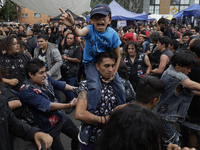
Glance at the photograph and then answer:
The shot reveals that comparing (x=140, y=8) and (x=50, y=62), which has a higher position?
(x=140, y=8)

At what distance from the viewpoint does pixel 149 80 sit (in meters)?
2.21

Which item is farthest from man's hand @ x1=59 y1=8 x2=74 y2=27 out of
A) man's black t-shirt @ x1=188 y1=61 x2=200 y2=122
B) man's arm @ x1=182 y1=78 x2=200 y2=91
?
man's black t-shirt @ x1=188 y1=61 x2=200 y2=122

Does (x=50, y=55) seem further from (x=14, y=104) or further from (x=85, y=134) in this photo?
(x=85, y=134)

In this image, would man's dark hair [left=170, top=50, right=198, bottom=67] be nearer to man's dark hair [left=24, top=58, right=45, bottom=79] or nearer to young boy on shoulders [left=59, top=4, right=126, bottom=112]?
young boy on shoulders [left=59, top=4, right=126, bottom=112]

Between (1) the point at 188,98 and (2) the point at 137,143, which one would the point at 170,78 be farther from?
(2) the point at 137,143

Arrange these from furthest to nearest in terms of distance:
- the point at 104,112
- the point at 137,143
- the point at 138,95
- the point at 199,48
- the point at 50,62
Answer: the point at 50,62 < the point at 199,48 < the point at 138,95 < the point at 104,112 < the point at 137,143

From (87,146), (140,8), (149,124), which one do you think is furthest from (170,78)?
(140,8)

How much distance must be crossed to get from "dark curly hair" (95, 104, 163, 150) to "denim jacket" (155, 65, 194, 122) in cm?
160

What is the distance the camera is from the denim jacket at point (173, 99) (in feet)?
8.18

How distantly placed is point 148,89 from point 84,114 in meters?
0.84

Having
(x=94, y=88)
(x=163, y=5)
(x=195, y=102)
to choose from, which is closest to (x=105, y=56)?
Result: (x=94, y=88)

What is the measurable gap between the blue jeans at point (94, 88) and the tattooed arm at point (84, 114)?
0.05 metres

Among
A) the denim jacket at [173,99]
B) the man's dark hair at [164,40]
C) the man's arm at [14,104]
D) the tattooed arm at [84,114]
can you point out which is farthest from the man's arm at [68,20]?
the man's dark hair at [164,40]

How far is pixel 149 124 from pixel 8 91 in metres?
2.11
